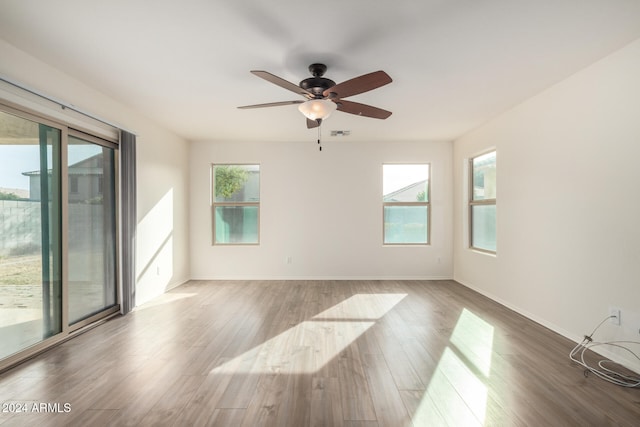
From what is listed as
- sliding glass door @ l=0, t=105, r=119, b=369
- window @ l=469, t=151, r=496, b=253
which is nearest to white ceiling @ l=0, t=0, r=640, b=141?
sliding glass door @ l=0, t=105, r=119, b=369

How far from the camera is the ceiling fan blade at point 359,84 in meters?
2.25

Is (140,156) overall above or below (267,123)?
below

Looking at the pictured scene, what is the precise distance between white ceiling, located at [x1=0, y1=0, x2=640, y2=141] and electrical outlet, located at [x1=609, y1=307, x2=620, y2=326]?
2.13 m

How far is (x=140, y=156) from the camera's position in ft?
13.8

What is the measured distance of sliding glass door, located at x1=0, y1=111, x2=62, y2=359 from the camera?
8.11ft

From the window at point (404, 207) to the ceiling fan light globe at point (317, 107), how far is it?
3.41 meters

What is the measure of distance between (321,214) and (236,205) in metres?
1.61

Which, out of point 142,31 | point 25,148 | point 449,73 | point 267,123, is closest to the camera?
point 142,31

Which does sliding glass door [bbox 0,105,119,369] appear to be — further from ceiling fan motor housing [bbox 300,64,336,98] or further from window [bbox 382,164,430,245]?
window [bbox 382,164,430,245]

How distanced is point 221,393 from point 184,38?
2.57 meters

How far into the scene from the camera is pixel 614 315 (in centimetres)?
260

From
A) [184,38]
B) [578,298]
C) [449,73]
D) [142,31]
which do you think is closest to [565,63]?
[449,73]

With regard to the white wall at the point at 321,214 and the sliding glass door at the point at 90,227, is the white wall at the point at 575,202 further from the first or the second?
the sliding glass door at the point at 90,227

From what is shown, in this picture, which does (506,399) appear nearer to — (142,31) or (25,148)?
(142,31)
